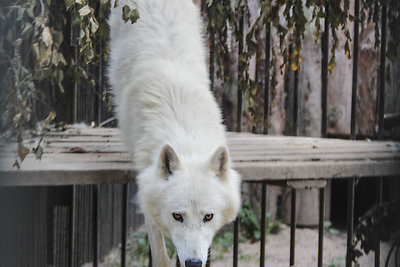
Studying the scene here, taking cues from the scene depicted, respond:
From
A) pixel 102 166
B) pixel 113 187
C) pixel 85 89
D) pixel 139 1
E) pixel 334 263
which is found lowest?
pixel 334 263

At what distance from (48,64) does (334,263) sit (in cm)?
542

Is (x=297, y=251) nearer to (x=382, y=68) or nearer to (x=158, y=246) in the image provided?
(x=382, y=68)

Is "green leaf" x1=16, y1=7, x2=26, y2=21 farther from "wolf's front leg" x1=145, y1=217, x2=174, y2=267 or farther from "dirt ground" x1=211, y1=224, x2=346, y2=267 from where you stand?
"dirt ground" x1=211, y1=224, x2=346, y2=267

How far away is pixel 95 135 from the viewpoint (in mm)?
4199

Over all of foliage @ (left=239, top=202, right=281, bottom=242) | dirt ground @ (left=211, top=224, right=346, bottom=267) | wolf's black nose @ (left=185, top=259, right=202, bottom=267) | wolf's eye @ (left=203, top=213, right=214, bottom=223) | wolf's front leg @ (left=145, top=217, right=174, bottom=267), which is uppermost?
wolf's eye @ (left=203, top=213, right=214, bottom=223)

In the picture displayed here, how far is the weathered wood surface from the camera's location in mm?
2742

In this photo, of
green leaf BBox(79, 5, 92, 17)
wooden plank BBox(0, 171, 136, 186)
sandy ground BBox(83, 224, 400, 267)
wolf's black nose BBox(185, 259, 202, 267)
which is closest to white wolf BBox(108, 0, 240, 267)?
wolf's black nose BBox(185, 259, 202, 267)

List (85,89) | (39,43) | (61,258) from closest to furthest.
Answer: (39,43)
(61,258)
(85,89)

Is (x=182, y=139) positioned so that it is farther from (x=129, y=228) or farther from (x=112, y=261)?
(x=129, y=228)

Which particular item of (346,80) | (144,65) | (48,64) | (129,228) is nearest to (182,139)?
(144,65)

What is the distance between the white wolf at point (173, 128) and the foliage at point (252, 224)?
13.3 ft

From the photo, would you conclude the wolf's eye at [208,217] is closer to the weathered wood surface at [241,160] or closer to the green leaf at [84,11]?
the weathered wood surface at [241,160]

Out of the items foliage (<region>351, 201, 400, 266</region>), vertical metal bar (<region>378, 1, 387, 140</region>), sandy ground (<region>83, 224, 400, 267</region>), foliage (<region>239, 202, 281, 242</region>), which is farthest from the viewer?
foliage (<region>239, 202, 281, 242</region>)

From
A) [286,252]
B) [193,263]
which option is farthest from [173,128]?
[286,252]
